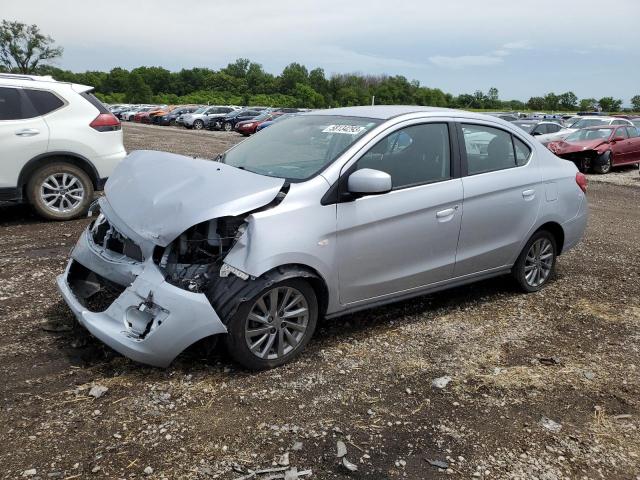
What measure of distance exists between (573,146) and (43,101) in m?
14.7

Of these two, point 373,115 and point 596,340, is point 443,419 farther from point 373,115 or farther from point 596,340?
point 373,115

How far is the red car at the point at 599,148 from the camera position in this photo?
16844 millimetres

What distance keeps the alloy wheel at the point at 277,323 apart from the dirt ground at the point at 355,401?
170 mm

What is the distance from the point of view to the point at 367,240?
4.05 meters

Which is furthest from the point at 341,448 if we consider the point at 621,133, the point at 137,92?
the point at 137,92

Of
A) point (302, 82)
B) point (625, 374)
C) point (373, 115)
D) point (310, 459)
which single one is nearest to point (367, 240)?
point (373, 115)

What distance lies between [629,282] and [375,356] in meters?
3.52

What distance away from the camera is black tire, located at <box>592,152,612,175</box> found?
1681 centimetres

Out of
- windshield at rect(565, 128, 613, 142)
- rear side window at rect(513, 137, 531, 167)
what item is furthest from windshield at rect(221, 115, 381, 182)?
windshield at rect(565, 128, 613, 142)

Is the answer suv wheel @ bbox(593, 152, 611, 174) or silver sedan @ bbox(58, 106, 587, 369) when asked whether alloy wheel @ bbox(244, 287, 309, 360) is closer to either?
silver sedan @ bbox(58, 106, 587, 369)

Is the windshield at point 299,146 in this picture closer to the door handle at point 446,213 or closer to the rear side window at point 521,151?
the door handle at point 446,213

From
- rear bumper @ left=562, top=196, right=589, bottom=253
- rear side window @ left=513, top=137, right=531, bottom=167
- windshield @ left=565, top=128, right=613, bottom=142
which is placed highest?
rear side window @ left=513, top=137, right=531, bottom=167

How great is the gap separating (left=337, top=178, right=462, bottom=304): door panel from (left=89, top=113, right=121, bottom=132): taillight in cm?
505

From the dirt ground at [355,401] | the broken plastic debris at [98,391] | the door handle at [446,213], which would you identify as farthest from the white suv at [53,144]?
the door handle at [446,213]
